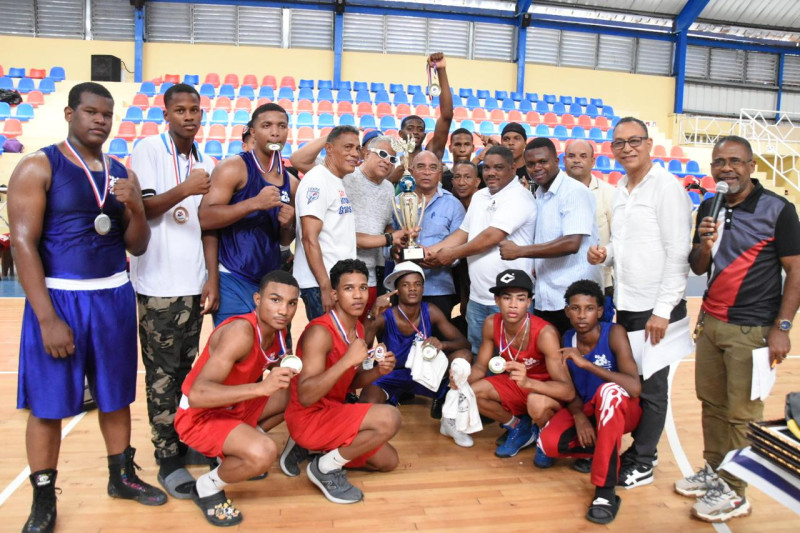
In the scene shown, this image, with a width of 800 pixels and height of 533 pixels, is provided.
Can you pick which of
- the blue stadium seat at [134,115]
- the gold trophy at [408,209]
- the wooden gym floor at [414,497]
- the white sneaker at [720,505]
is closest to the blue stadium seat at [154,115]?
the blue stadium seat at [134,115]

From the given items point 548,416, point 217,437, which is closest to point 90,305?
point 217,437

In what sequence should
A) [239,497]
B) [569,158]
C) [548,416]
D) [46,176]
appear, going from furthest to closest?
1. [569,158]
2. [548,416]
3. [239,497]
4. [46,176]

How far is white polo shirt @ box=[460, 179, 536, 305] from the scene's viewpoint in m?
3.76

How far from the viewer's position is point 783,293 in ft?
8.85

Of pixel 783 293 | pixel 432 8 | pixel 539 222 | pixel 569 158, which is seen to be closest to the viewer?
pixel 783 293

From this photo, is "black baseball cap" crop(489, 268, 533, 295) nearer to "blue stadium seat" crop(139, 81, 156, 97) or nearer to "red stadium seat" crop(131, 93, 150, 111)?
"red stadium seat" crop(131, 93, 150, 111)

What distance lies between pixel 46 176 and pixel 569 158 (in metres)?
3.59

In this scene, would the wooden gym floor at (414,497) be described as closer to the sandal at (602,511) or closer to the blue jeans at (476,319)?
the sandal at (602,511)

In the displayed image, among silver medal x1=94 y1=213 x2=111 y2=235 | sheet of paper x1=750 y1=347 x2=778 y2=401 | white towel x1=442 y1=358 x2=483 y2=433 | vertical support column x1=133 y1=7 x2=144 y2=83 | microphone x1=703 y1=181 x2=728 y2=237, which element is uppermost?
vertical support column x1=133 y1=7 x2=144 y2=83

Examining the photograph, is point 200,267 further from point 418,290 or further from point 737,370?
point 737,370

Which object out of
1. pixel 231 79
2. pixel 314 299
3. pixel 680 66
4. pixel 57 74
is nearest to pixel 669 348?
pixel 314 299

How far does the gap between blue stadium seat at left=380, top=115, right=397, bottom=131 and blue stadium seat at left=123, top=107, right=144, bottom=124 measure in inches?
212

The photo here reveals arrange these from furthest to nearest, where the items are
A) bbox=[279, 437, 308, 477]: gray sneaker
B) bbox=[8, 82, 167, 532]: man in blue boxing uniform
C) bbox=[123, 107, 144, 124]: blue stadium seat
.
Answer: bbox=[123, 107, 144, 124]: blue stadium seat, bbox=[279, 437, 308, 477]: gray sneaker, bbox=[8, 82, 167, 532]: man in blue boxing uniform

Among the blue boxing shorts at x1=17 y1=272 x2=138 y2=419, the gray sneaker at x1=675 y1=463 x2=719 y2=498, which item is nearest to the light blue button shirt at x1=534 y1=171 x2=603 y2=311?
the gray sneaker at x1=675 y1=463 x2=719 y2=498
